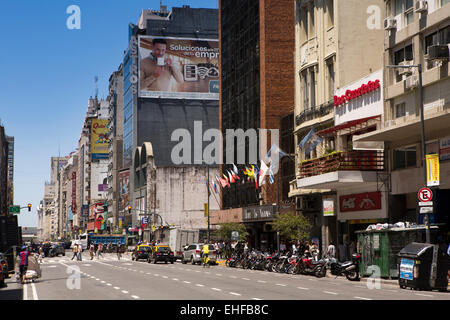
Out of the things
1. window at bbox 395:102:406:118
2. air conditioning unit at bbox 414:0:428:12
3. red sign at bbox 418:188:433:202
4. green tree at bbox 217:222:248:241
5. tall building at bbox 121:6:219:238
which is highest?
tall building at bbox 121:6:219:238

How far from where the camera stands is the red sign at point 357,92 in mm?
38438

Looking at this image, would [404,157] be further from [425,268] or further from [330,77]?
[425,268]

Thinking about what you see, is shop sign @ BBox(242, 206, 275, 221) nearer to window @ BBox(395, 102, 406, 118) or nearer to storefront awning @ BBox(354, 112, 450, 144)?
storefront awning @ BBox(354, 112, 450, 144)

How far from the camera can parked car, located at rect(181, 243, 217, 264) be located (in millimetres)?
55122

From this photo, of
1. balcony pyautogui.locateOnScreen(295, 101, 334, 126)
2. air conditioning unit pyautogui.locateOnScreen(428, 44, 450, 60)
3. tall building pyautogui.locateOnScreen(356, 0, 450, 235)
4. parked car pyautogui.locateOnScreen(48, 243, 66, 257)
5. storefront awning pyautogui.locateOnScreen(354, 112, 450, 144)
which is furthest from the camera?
parked car pyautogui.locateOnScreen(48, 243, 66, 257)

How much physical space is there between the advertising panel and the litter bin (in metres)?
122

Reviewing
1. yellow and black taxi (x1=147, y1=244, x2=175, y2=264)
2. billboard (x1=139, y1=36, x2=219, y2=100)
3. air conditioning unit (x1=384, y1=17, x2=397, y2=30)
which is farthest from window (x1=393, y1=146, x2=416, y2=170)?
billboard (x1=139, y1=36, x2=219, y2=100)

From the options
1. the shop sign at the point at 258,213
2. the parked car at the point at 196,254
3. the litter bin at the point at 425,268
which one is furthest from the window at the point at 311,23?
the litter bin at the point at 425,268

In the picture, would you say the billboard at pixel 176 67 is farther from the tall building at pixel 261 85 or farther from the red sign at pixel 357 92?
the red sign at pixel 357 92

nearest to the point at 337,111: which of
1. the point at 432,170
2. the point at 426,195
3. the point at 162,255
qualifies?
the point at 432,170

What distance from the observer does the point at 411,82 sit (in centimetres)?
3428

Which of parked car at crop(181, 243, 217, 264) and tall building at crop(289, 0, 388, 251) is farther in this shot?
parked car at crop(181, 243, 217, 264)
